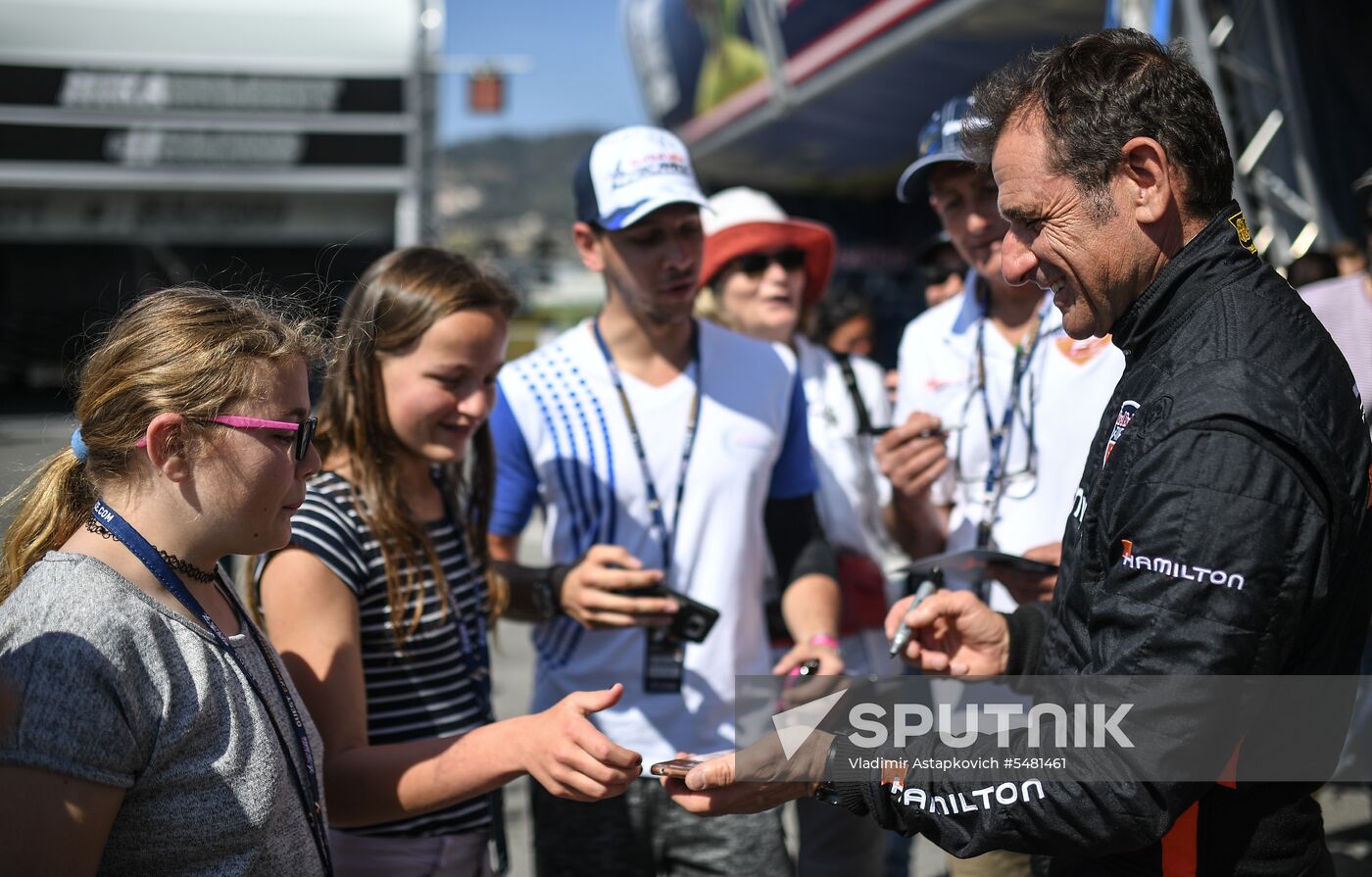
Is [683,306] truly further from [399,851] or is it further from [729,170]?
[729,170]

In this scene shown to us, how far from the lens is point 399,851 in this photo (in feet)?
7.12

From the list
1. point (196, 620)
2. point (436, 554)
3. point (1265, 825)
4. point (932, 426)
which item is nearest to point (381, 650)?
point (436, 554)

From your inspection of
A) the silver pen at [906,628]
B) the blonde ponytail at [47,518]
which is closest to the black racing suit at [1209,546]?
the silver pen at [906,628]

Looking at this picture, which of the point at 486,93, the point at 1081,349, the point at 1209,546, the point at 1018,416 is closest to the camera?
the point at 1209,546

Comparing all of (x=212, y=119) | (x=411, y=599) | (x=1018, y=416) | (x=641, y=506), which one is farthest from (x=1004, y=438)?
(x=212, y=119)

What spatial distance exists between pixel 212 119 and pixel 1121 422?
1790 cm

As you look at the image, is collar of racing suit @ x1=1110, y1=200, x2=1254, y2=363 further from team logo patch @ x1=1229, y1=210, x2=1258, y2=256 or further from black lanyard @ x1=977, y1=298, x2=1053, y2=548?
black lanyard @ x1=977, y1=298, x2=1053, y2=548

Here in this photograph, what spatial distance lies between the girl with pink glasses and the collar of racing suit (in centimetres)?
126

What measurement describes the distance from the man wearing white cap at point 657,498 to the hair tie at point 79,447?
3.62 feet

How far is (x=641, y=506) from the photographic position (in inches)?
108

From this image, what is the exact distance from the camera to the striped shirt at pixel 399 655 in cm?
211

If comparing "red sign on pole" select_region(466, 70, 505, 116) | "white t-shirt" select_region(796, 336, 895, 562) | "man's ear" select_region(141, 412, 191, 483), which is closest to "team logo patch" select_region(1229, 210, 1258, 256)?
"man's ear" select_region(141, 412, 191, 483)

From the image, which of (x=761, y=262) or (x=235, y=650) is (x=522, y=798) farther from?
(x=235, y=650)

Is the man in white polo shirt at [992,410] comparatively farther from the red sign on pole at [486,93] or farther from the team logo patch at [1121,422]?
the red sign on pole at [486,93]
